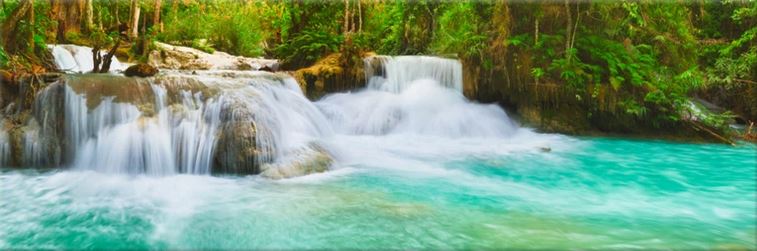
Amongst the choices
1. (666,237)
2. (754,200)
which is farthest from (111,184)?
(754,200)

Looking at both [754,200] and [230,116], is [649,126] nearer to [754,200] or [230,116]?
[754,200]

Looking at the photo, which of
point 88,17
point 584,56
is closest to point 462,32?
point 584,56

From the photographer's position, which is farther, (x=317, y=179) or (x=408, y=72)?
(x=408, y=72)

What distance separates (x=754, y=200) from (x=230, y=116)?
5842mm

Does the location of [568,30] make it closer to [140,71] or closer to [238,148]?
[238,148]

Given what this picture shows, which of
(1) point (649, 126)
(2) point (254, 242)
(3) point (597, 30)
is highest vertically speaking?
(3) point (597, 30)

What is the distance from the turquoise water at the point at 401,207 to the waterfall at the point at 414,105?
2.09m

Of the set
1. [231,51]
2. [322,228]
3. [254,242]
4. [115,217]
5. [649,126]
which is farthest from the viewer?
[231,51]

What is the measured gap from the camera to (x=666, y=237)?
12.0ft

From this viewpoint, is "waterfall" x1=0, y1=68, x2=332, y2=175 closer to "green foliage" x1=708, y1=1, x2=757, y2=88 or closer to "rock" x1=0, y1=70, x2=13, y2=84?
"rock" x1=0, y1=70, x2=13, y2=84

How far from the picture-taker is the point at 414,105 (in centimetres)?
938

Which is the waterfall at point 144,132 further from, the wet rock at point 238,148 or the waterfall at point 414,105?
the waterfall at point 414,105

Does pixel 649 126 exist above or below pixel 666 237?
above

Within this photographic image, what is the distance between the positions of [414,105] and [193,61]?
6.51 m
